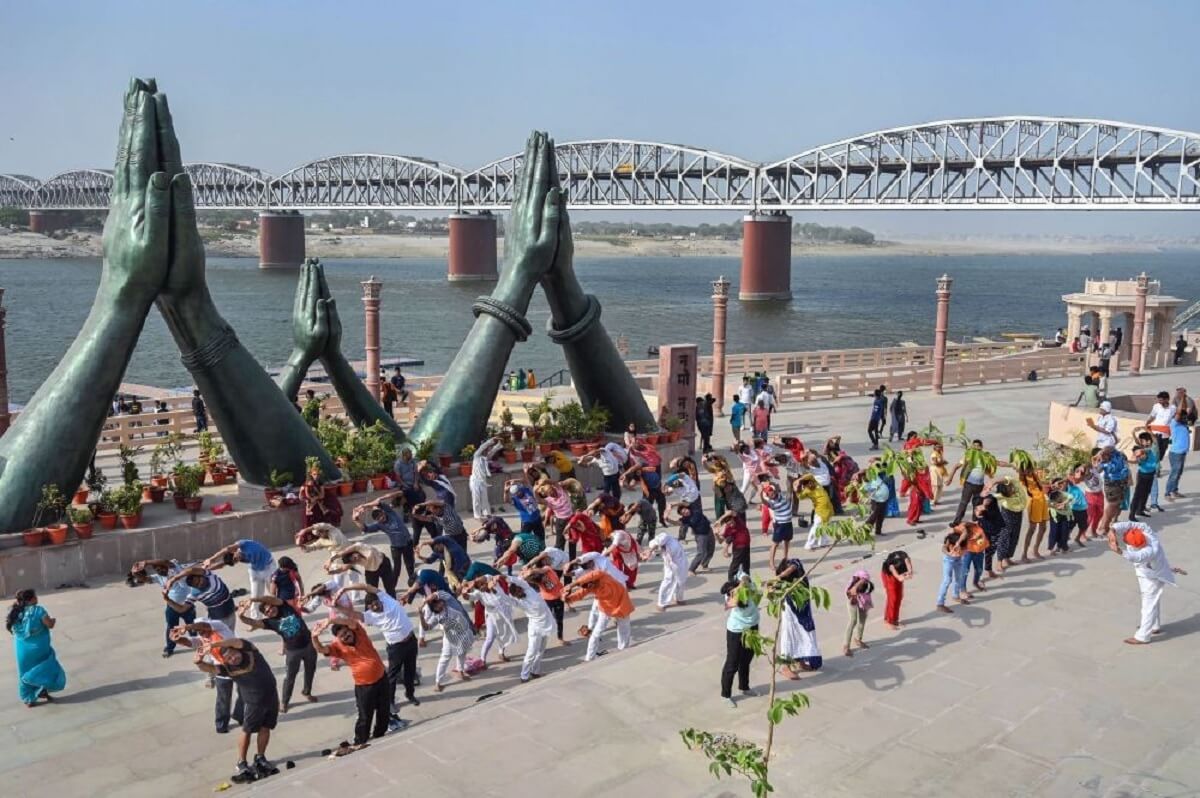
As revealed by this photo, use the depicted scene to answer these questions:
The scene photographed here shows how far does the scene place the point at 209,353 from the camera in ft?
43.5

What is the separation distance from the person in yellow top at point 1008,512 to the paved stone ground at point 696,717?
0.72m

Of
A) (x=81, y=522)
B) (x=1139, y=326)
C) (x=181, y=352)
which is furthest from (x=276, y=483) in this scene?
(x=1139, y=326)

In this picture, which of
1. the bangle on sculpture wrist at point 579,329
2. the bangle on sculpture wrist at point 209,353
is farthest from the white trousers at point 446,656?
the bangle on sculpture wrist at point 579,329

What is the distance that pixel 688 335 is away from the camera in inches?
2623

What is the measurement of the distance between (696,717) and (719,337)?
1536 centimetres

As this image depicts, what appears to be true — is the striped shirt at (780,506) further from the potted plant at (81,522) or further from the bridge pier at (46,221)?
the bridge pier at (46,221)

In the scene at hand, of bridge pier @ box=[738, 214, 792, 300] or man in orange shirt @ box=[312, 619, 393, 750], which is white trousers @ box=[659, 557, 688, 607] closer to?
man in orange shirt @ box=[312, 619, 393, 750]

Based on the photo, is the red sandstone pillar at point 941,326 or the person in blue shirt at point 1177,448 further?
the red sandstone pillar at point 941,326

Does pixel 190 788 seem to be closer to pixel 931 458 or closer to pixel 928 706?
pixel 928 706

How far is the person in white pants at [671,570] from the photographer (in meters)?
10.8

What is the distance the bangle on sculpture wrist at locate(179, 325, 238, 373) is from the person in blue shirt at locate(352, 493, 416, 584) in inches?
123

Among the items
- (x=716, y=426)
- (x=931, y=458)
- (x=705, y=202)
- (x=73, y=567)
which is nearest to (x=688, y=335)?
(x=705, y=202)

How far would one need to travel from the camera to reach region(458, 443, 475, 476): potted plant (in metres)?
15.5

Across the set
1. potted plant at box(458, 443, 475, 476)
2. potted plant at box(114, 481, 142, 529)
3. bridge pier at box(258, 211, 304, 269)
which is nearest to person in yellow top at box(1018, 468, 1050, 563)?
potted plant at box(458, 443, 475, 476)
